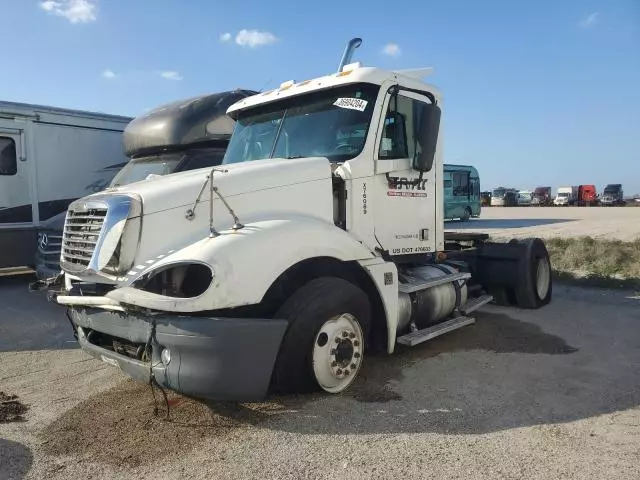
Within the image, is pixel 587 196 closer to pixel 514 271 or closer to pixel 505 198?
pixel 505 198

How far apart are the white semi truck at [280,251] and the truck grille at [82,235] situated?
0.6 inches

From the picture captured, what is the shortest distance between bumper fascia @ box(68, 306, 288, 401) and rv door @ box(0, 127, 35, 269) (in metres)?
7.84

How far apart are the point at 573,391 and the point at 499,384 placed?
0.58 m

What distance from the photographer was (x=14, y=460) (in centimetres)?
343

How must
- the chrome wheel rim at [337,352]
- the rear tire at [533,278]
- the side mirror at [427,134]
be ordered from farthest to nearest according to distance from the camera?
1. the rear tire at [533,278]
2. the side mirror at [427,134]
3. the chrome wheel rim at [337,352]

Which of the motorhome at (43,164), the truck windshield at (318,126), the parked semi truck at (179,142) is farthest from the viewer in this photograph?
the motorhome at (43,164)

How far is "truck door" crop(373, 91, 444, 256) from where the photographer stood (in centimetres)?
515

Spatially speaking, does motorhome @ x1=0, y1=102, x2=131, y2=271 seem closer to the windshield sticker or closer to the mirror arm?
the windshield sticker

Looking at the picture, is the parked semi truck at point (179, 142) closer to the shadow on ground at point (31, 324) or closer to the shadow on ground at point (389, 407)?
the shadow on ground at point (31, 324)

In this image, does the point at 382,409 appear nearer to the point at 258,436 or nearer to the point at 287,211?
the point at 258,436

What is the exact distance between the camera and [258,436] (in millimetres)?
3672

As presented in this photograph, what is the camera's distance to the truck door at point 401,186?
5148 millimetres

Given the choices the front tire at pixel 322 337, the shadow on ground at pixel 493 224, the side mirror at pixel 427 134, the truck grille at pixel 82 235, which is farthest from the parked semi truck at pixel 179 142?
the shadow on ground at pixel 493 224

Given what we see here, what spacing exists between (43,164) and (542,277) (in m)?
9.49
